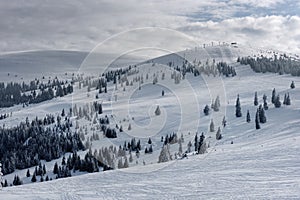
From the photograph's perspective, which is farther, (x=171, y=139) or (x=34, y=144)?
(x=34, y=144)

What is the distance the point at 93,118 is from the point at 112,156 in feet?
211

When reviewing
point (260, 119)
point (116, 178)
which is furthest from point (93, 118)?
point (116, 178)

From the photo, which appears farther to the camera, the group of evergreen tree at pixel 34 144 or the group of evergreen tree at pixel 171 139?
the group of evergreen tree at pixel 34 144

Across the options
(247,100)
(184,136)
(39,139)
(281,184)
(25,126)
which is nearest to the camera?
(281,184)

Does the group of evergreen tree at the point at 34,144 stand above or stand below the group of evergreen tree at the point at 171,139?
below

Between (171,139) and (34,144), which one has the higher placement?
(171,139)

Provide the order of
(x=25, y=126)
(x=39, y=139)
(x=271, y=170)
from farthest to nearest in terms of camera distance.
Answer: (x=25, y=126), (x=39, y=139), (x=271, y=170)

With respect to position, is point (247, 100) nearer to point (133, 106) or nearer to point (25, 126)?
point (133, 106)

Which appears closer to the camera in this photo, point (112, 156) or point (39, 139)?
point (112, 156)

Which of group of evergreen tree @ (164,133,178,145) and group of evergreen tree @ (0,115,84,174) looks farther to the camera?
group of evergreen tree @ (0,115,84,174)

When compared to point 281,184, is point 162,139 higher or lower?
lower

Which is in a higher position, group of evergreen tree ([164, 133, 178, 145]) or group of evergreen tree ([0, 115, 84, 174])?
group of evergreen tree ([164, 133, 178, 145])

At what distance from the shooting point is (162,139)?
11881 centimetres

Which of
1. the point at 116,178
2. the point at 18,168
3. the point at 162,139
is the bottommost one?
the point at 18,168
